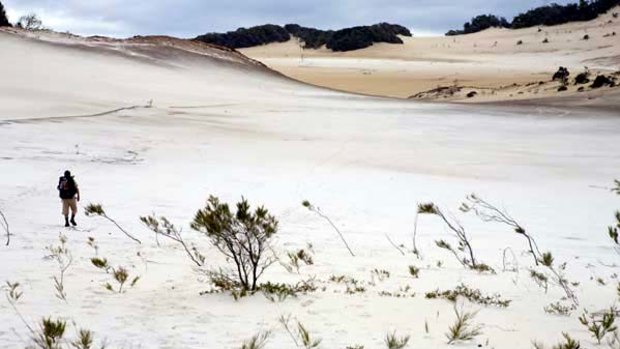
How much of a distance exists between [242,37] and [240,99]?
4809 centimetres

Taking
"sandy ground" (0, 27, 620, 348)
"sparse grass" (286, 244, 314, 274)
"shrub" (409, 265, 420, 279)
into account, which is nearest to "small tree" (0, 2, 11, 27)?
"sandy ground" (0, 27, 620, 348)

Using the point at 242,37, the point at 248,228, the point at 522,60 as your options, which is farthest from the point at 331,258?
the point at 242,37

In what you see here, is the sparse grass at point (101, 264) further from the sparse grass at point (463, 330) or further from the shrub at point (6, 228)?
the sparse grass at point (463, 330)

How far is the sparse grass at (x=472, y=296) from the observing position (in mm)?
5679

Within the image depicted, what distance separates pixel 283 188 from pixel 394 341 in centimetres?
907

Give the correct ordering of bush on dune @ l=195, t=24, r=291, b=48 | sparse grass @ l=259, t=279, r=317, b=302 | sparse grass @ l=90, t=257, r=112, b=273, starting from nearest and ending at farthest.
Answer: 1. sparse grass @ l=259, t=279, r=317, b=302
2. sparse grass @ l=90, t=257, r=112, b=273
3. bush on dune @ l=195, t=24, r=291, b=48

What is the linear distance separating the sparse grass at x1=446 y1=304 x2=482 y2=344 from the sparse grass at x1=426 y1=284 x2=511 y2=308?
0.59 metres

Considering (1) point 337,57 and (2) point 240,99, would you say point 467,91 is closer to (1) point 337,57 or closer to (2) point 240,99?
(2) point 240,99

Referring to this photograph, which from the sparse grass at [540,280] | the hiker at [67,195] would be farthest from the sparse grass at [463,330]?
the hiker at [67,195]

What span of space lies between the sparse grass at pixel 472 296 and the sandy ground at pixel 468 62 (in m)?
22.9

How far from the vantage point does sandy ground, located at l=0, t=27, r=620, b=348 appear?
5.38 m

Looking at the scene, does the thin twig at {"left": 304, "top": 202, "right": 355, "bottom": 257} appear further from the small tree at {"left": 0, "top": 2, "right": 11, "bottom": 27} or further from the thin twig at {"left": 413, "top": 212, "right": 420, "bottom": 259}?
the small tree at {"left": 0, "top": 2, "right": 11, "bottom": 27}

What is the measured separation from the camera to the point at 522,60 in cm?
5203

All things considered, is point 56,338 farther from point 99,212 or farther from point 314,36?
point 314,36
